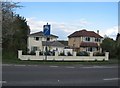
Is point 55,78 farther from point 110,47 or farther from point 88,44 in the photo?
point 88,44

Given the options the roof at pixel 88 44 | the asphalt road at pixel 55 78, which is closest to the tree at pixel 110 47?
the roof at pixel 88 44

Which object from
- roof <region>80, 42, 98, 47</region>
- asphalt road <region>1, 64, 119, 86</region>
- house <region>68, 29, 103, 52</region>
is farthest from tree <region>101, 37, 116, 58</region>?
asphalt road <region>1, 64, 119, 86</region>

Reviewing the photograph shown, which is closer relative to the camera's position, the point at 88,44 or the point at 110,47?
the point at 110,47

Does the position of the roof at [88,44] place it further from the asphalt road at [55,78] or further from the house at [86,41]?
the asphalt road at [55,78]

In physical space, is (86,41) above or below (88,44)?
above

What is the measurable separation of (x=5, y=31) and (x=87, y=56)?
37675 mm

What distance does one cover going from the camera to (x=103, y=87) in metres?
14.3

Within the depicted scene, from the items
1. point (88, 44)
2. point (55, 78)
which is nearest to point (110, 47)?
point (88, 44)

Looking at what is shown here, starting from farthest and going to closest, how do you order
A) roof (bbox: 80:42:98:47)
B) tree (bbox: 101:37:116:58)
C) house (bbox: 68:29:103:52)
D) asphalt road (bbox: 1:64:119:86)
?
1. house (bbox: 68:29:103:52)
2. roof (bbox: 80:42:98:47)
3. tree (bbox: 101:37:116:58)
4. asphalt road (bbox: 1:64:119:86)

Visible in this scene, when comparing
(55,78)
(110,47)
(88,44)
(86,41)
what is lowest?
(55,78)

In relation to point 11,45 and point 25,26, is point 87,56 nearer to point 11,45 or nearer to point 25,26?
point 11,45

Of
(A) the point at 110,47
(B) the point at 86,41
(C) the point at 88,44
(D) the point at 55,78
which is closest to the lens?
(D) the point at 55,78

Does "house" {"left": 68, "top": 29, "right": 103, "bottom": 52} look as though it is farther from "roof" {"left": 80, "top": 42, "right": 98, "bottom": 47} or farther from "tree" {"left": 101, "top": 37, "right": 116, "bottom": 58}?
"tree" {"left": 101, "top": 37, "right": 116, "bottom": 58}

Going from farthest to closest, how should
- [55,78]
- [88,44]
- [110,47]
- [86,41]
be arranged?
[86,41] < [88,44] < [110,47] < [55,78]
